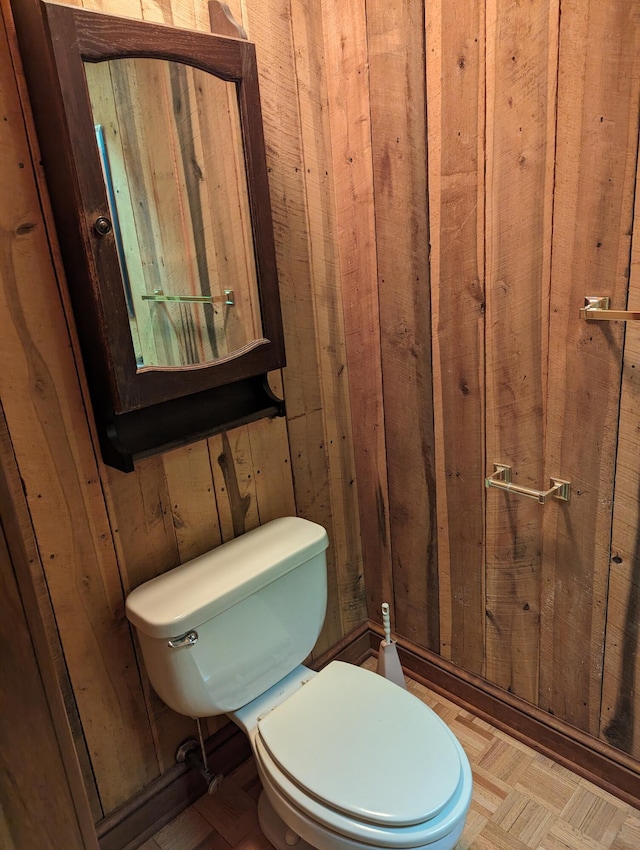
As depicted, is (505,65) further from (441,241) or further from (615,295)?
(615,295)

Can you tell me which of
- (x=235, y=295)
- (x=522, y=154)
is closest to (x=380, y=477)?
(x=235, y=295)

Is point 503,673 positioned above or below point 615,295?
below

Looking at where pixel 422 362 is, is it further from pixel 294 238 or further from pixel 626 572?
pixel 626 572

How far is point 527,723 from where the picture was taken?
63.5 inches

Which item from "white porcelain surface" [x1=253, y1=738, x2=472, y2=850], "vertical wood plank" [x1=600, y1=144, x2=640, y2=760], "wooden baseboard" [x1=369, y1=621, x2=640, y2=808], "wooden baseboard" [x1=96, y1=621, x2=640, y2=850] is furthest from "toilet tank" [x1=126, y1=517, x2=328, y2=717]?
"vertical wood plank" [x1=600, y1=144, x2=640, y2=760]

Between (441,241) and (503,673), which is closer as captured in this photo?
(441,241)

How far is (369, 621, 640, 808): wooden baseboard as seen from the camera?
4.75 feet

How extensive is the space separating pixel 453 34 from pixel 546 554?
122 cm

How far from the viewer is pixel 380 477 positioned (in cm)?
176

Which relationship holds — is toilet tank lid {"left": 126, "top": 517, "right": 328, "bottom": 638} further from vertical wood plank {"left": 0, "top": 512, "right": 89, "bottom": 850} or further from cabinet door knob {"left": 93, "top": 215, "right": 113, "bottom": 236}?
cabinet door knob {"left": 93, "top": 215, "right": 113, "bottom": 236}

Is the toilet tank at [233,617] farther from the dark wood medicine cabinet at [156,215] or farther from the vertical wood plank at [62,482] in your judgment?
the dark wood medicine cabinet at [156,215]

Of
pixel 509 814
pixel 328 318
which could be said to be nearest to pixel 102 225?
pixel 328 318

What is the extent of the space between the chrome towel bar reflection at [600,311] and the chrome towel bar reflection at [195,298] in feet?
2.48

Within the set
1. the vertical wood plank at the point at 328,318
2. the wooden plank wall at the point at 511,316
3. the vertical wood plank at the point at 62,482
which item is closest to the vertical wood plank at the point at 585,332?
the wooden plank wall at the point at 511,316
